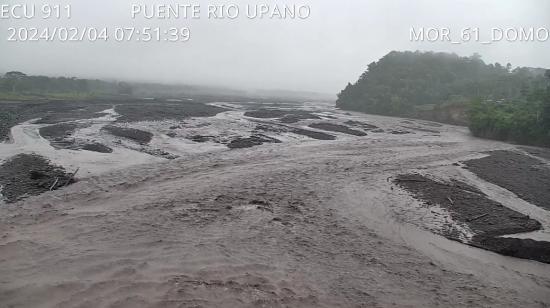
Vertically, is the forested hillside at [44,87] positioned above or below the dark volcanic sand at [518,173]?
above

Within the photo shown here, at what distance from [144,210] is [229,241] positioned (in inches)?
124

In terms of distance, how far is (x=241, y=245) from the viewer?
9.04 meters

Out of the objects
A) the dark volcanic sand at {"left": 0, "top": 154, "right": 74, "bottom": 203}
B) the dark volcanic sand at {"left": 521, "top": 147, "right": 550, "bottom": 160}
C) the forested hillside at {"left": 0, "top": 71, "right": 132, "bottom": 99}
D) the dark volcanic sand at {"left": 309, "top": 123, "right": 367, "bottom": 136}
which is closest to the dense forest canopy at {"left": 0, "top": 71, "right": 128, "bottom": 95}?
the forested hillside at {"left": 0, "top": 71, "right": 132, "bottom": 99}

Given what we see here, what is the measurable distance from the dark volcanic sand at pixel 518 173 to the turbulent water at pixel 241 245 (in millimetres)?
903

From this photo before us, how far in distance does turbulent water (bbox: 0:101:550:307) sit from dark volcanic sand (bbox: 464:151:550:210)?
2.96 feet

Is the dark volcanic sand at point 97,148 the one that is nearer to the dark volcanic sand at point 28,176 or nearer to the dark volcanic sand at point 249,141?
the dark volcanic sand at point 28,176

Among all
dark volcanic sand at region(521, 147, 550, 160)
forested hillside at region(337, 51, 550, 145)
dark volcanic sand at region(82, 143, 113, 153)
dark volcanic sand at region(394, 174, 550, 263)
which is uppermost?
forested hillside at region(337, 51, 550, 145)

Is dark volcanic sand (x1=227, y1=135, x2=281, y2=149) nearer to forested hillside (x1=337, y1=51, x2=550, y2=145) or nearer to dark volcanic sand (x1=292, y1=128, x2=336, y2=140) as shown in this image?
dark volcanic sand (x1=292, y1=128, x2=336, y2=140)

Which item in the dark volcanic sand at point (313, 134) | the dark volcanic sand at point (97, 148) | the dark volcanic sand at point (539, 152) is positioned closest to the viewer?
the dark volcanic sand at point (97, 148)

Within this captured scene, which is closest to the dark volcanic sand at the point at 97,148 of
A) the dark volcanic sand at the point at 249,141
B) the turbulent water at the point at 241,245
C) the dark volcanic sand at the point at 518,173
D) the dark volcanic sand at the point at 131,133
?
the turbulent water at the point at 241,245

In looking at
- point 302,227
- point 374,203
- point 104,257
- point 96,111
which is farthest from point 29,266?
point 96,111

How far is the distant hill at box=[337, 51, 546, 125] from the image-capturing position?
49.3m

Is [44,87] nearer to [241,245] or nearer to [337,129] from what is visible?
[337,129]

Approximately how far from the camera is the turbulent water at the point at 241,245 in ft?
22.7
